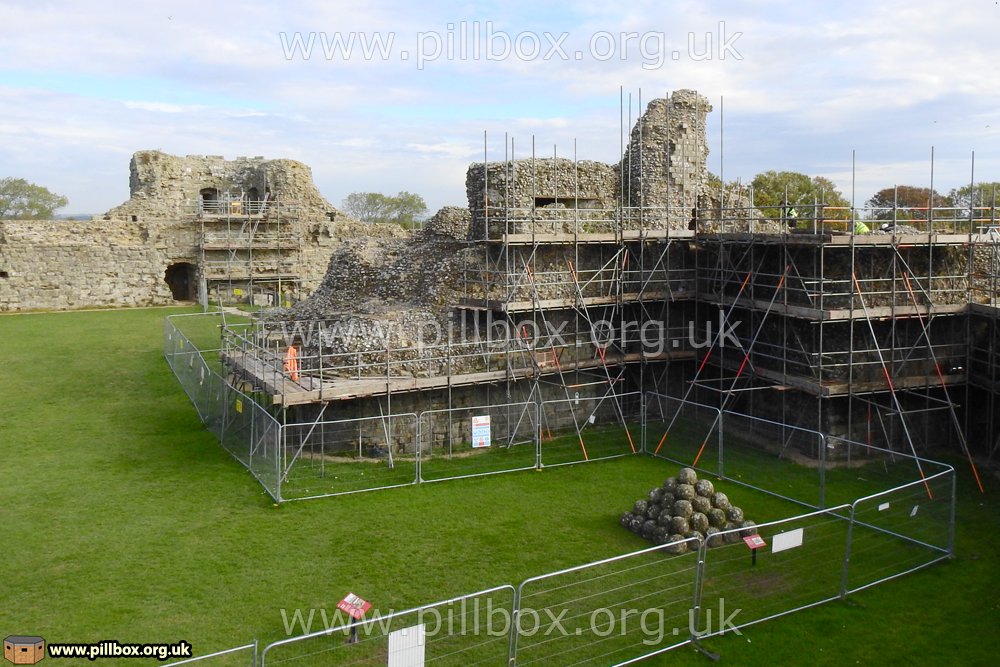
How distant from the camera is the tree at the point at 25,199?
60.5 meters

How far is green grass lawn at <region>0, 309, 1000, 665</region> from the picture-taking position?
9930 mm

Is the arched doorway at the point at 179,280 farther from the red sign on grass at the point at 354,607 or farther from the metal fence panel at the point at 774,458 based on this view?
the red sign on grass at the point at 354,607

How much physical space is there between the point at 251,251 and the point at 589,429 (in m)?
19.2

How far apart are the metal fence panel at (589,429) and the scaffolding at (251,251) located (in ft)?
55.3

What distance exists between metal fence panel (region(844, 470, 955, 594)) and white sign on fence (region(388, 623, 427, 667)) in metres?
6.22

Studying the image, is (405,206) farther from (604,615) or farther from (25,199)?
(604,615)

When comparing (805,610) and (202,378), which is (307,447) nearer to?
(202,378)

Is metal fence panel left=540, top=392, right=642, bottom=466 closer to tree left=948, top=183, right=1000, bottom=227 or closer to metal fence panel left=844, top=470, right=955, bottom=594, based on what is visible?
metal fence panel left=844, top=470, right=955, bottom=594

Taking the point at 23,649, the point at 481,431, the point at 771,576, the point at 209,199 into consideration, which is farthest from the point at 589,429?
the point at 209,199

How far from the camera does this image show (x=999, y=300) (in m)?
16.6

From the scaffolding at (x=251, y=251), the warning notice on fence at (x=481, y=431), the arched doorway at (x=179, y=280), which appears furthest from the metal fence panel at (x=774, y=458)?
the arched doorway at (x=179, y=280)

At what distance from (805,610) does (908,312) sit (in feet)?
23.6

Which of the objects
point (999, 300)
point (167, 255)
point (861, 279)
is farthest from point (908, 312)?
point (167, 255)

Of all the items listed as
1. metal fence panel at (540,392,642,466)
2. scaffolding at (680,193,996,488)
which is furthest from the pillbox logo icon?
scaffolding at (680,193,996,488)
